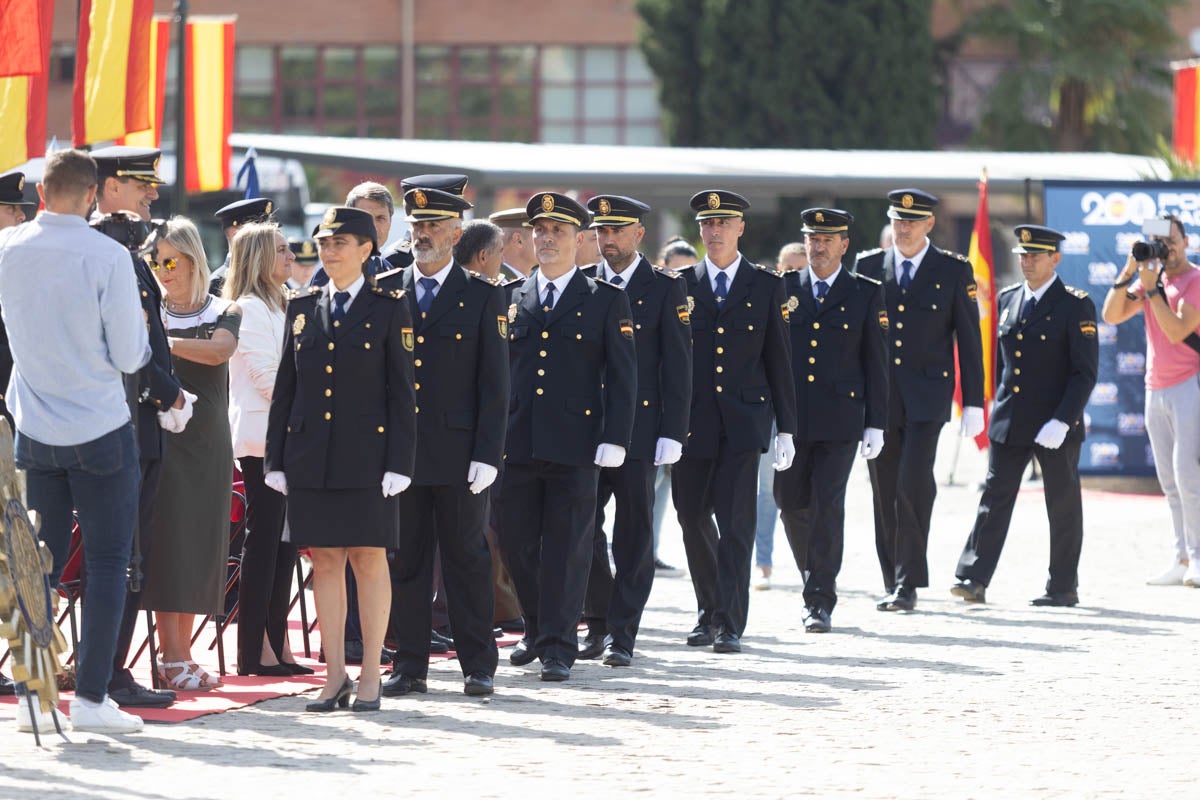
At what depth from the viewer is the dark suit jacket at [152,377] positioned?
7762 millimetres

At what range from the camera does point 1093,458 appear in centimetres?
1739

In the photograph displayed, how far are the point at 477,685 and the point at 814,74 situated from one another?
3660 cm

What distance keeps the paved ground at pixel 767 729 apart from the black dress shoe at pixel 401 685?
93 mm

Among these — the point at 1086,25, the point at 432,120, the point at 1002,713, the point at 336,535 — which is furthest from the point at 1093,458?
the point at 432,120

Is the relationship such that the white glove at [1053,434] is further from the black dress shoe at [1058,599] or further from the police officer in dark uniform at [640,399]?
the police officer in dark uniform at [640,399]

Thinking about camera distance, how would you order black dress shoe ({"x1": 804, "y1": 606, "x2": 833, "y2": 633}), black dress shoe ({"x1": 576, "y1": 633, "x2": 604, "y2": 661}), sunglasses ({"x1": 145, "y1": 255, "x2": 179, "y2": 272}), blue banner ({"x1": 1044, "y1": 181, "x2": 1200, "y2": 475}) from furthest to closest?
1. blue banner ({"x1": 1044, "y1": 181, "x2": 1200, "y2": 475})
2. black dress shoe ({"x1": 804, "y1": 606, "x2": 833, "y2": 633})
3. black dress shoe ({"x1": 576, "y1": 633, "x2": 604, "y2": 661})
4. sunglasses ({"x1": 145, "y1": 255, "x2": 179, "y2": 272})

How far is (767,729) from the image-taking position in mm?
7777

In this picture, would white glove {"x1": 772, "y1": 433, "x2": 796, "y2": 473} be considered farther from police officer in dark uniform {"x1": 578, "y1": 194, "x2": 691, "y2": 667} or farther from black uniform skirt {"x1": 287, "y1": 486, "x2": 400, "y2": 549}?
black uniform skirt {"x1": 287, "y1": 486, "x2": 400, "y2": 549}

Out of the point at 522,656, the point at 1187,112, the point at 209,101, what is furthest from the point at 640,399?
the point at 1187,112

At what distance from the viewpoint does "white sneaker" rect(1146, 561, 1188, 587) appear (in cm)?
1245

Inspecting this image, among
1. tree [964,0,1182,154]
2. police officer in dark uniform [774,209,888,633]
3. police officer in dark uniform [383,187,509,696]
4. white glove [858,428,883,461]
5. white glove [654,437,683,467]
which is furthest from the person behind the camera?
tree [964,0,1182,154]

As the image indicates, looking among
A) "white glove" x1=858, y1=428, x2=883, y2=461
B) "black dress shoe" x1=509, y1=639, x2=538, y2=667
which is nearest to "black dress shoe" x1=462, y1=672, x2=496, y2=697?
"black dress shoe" x1=509, y1=639, x2=538, y2=667

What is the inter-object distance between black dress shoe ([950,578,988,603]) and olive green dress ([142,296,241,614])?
4606 millimetres

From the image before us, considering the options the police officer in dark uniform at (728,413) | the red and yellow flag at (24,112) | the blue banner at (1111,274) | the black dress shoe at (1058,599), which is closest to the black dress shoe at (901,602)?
the black dress shoe at (1058,599)
